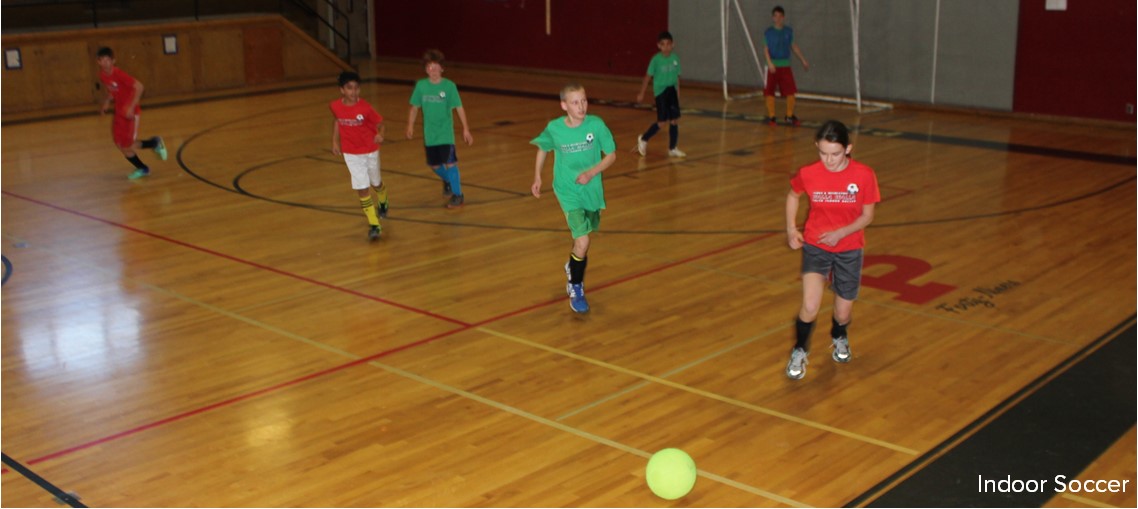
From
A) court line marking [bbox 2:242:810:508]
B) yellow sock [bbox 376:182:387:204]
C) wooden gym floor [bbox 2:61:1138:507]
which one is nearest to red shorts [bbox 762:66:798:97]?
wooden gym floor [bbox 2:61:1138:507]

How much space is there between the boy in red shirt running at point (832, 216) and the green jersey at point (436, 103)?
5696mm

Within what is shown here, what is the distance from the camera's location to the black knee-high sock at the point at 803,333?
24.3 ft

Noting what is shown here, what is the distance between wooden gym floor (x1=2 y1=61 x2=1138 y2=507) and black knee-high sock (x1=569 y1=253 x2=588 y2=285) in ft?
0.94

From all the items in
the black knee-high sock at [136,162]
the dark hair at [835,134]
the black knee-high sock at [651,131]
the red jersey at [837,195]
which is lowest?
the black knee-high sock at [136,162]

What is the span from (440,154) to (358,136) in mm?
1540

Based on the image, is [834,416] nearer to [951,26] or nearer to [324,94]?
[951,26]

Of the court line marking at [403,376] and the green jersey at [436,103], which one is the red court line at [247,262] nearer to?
the court line marking at [403,376]

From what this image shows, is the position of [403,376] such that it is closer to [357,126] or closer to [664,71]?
[357,126]

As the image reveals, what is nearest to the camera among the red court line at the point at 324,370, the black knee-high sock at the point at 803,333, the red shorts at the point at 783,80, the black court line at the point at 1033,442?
the black court line at the point at 1033,442

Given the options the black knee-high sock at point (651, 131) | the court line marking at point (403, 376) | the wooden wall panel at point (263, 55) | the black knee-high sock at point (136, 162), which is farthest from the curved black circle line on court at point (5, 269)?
the wooden wall panel at point (263, 55)

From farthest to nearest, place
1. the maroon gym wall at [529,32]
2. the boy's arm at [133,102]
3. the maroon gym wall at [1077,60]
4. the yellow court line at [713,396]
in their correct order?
the maroon gym wall at [529,32]
the maroon gym wall at [1077,60]
the boy's arm at [133,102]
the yellow court line at [713,396]

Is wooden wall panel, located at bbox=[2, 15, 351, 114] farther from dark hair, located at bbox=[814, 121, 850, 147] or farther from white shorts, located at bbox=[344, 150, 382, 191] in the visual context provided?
dark hair, located at bbox=[814, 121, 850, 147]

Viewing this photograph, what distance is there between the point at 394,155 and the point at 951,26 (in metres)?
9.61

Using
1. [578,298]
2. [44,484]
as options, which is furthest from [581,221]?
[44,484]
